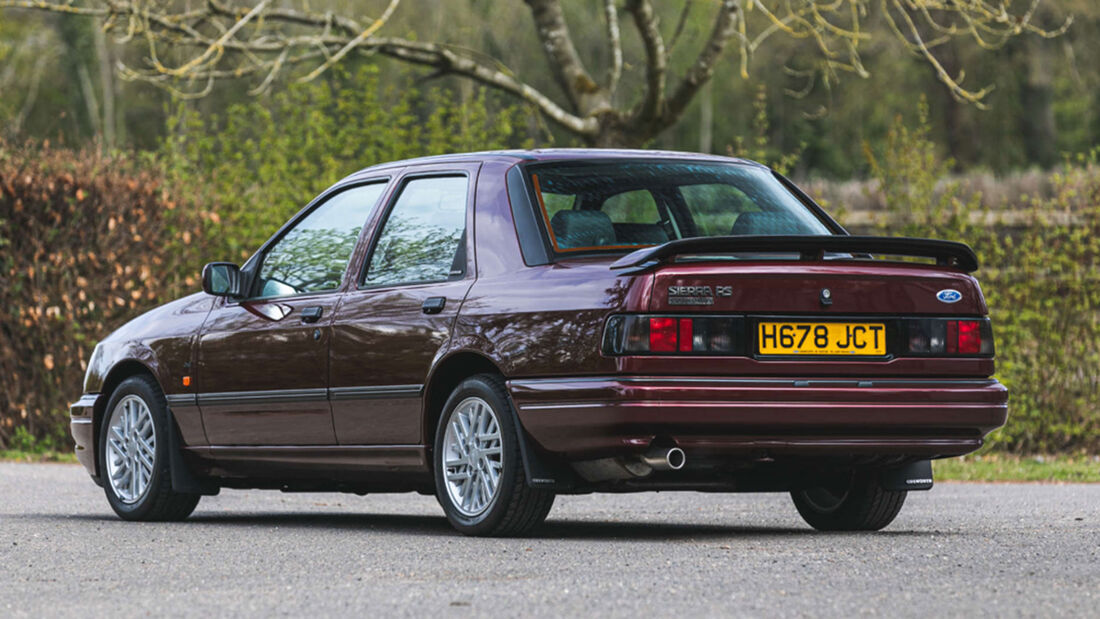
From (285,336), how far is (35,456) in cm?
759

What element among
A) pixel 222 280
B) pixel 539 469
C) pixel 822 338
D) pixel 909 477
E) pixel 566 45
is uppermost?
pixel 566 45

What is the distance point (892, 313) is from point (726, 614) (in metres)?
2.48

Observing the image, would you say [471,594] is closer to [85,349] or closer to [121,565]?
[121,565]

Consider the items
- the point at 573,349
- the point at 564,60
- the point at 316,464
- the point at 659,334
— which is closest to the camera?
the point at 659,334

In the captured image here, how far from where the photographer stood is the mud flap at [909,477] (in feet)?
26.0

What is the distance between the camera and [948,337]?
7.41 metres

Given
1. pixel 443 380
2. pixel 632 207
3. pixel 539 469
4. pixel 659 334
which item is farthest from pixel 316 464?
pixel 659 334

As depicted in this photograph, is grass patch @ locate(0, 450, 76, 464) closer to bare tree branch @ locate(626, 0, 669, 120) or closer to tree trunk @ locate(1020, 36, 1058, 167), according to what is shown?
bare tree branch @ locate(626, 0, 669, 120)

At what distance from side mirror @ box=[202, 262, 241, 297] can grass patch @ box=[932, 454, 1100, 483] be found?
21.6 ft

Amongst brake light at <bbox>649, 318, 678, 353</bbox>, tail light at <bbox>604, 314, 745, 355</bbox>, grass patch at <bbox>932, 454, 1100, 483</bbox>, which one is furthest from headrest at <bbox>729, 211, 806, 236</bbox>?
grass patch at <bbox>932, 454, 1100, 483</bbox>

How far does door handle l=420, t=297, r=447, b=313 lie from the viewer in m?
7.74

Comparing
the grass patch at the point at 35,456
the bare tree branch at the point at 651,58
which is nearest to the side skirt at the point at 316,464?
the grass patch at the point at 35,456

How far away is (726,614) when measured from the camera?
16.8ft

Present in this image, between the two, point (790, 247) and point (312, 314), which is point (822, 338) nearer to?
point (790, 247)
